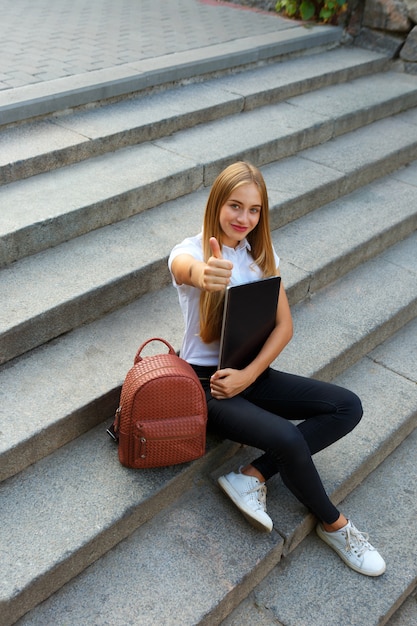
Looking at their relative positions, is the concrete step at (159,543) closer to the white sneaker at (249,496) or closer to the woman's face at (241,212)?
the white sneaker at (249,496)

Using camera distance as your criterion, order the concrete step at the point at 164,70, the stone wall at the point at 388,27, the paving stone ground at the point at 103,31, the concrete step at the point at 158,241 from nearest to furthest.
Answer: the concrete step at the point at 158,241, the concrete step at the point at 164,70, the paving stone ground at the point at 103,31, the stone wall at the point at 388,27

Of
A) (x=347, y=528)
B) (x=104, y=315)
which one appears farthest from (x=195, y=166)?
(x=347, y=528)

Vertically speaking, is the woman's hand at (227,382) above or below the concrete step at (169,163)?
below

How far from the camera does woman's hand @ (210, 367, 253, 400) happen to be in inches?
105

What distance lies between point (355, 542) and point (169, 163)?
2579 millimetres

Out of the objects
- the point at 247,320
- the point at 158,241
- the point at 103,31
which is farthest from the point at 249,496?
the point at 103,31

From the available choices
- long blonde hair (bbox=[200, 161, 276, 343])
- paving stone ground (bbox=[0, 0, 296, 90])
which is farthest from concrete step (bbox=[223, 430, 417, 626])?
paving stone ground (bbox=[0, 0, 296, 90])

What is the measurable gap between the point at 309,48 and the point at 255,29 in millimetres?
584

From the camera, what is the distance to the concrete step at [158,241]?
3.13 metres

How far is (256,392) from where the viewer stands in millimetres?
2869

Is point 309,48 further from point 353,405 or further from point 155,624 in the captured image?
point 155,624

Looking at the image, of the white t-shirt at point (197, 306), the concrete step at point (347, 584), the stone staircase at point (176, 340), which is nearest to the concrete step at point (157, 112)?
the stone staircase at point (176, 340)

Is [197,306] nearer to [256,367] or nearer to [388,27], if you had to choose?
[256,367]

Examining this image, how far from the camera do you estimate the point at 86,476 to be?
269cm
